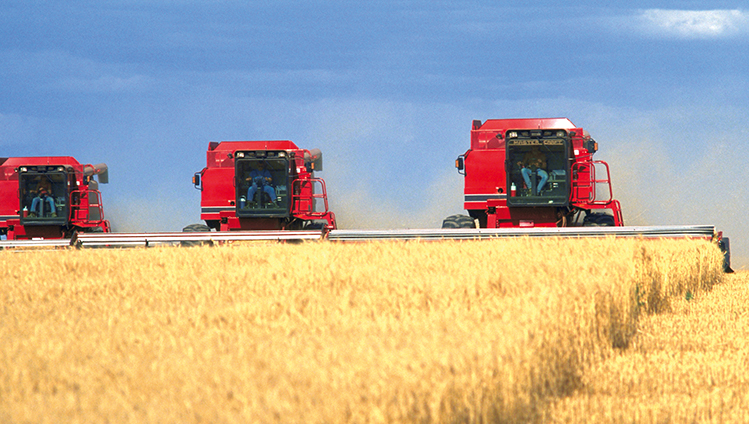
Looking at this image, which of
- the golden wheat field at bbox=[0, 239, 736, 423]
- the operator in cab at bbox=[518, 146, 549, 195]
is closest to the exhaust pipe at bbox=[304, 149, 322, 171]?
the operator in cab at bbox=[518, 146, 549, 195]

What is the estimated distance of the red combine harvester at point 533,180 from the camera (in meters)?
13.7

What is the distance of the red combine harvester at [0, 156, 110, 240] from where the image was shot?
1692 centimetres

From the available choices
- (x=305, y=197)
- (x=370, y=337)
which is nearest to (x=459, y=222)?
(x=305, y=197)

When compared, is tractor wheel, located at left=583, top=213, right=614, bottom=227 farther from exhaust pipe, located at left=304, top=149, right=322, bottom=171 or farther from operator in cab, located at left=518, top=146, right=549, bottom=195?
exhaust pipe, located at left=304, top=149, right=322, bottom=171

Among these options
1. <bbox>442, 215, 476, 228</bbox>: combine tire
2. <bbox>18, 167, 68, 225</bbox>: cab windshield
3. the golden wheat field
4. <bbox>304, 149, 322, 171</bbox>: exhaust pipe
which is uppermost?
<bbox>304, 149, 322, 171</bbox>: exhaust pipe

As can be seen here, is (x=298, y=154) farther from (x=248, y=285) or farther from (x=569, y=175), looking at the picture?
(x=248, y=285)

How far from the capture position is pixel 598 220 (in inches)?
539

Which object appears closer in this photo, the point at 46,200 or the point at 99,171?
the point at 46,200

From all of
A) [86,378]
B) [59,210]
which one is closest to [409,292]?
[86,378]

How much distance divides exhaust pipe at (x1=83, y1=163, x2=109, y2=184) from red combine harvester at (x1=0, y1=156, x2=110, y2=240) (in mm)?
→ 52

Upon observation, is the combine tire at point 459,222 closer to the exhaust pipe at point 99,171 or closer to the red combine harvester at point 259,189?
the red combine harvester at point 259,189

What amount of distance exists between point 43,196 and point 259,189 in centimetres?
540

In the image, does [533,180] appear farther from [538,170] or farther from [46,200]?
[46,200]

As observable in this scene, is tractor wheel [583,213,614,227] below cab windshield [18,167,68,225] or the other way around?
below
